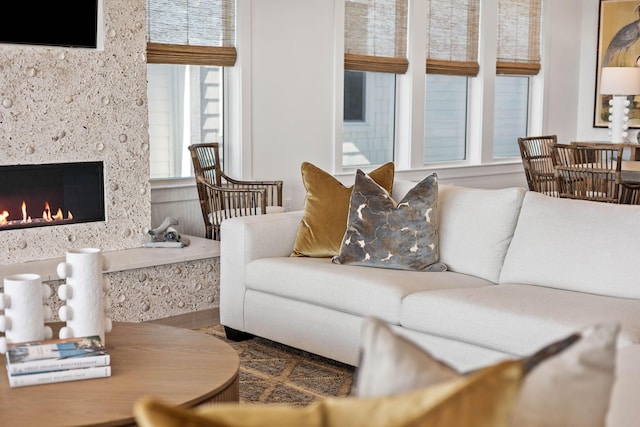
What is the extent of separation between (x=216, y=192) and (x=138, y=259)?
854mm

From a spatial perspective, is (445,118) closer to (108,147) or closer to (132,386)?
(108,147)

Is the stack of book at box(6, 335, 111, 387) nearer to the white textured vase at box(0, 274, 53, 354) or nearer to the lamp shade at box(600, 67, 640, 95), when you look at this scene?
the white textured vase at box(0, 274, 53, 354)

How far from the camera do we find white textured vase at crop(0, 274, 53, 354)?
2496mm

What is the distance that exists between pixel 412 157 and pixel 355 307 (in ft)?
12.0

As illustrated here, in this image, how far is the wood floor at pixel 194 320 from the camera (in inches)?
180

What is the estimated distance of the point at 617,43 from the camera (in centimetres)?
848

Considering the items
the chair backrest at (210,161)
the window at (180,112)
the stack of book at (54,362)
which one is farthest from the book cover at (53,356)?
the window at (180,112)

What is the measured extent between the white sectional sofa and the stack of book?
4.13ft

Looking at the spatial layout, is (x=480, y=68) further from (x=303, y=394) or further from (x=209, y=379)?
(x=209, y=379)

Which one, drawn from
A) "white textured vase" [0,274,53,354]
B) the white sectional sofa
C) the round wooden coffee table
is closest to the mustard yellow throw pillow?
the round wooden coffee table

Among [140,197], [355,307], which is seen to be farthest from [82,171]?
[355,307]

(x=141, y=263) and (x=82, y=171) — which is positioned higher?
(x=82, y=171)

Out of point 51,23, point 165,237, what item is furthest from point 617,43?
point 51,23

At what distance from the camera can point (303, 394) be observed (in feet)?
11.3
